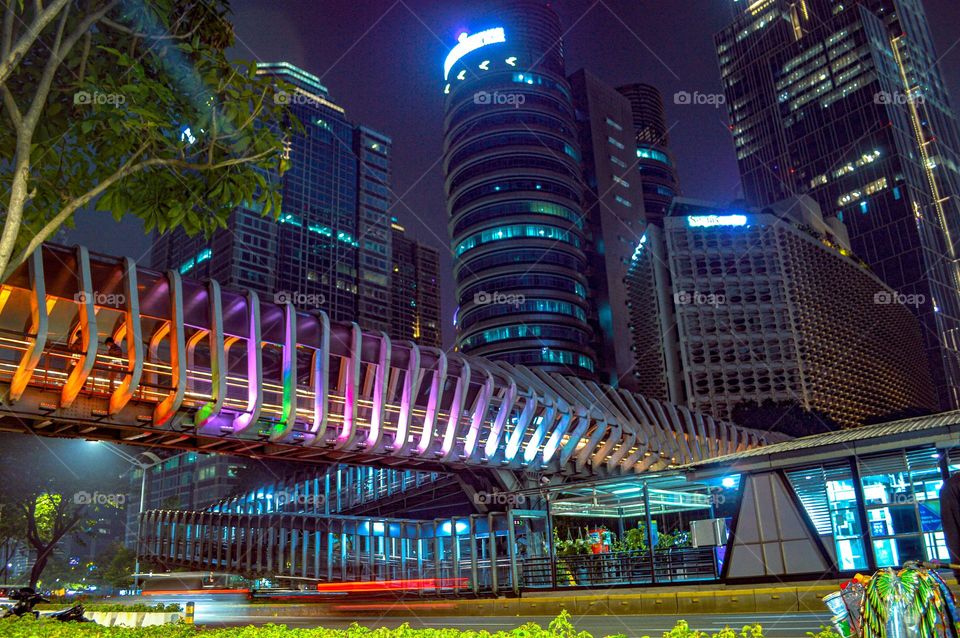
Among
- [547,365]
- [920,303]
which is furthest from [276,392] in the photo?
[920,303]

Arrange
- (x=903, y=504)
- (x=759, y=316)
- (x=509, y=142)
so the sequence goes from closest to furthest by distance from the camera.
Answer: (x=903, y=504) < (x=509, y=142) < (x=759, y=316)

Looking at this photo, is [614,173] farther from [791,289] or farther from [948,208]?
[948,208]

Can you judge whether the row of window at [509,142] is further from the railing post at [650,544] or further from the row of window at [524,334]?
the railing post at [650,544]

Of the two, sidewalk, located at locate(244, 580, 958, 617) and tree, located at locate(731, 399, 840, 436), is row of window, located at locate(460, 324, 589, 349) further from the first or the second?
sidewalk, located at locate(244, 580, 958, 617)

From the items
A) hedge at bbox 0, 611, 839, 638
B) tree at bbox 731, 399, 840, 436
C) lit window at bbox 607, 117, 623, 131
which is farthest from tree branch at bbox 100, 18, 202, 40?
lit window at bbox 607, 117, 623, 131

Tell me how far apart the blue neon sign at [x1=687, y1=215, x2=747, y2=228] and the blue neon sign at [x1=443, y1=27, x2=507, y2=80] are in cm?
5176

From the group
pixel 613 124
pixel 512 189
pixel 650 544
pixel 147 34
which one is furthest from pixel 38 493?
pixel 613 124

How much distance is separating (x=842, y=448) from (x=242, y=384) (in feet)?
83.5

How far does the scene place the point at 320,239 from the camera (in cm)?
18162

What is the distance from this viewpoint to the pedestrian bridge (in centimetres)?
2836

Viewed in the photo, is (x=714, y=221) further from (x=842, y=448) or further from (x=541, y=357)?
(x=842, y=448)

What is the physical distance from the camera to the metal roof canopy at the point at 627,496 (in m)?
26.1

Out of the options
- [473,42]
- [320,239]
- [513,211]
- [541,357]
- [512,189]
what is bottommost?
[541,357]

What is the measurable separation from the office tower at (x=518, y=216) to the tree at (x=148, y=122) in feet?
364
